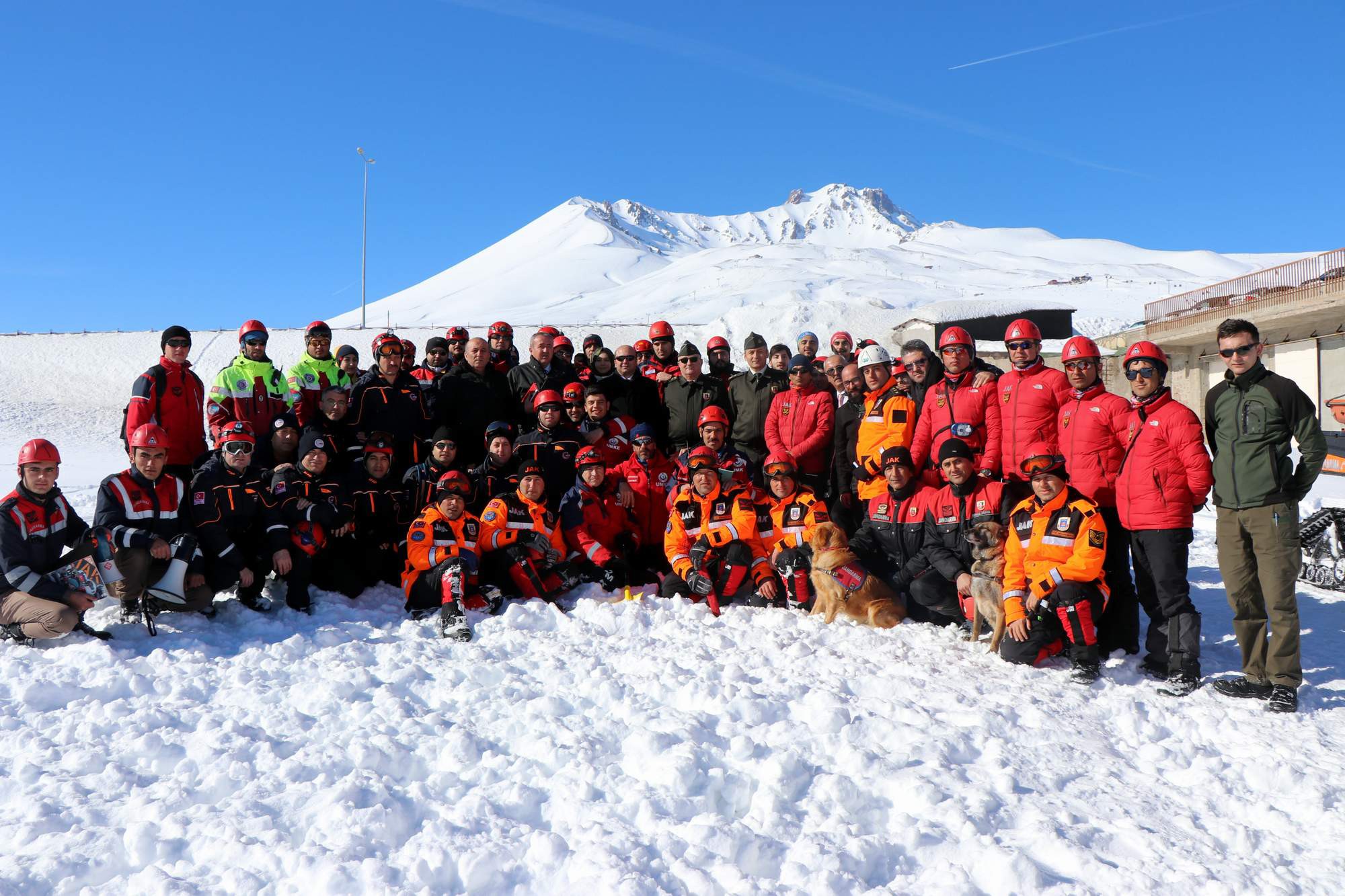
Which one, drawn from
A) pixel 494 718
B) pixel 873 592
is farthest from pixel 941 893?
pixel 873 592

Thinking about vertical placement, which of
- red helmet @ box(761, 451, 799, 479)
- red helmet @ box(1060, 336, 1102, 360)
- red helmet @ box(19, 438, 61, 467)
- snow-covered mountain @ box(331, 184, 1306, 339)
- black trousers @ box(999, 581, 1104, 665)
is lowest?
black trousers @ box(999, 581, 1104, 665)

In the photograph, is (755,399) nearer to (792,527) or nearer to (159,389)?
(792,527)

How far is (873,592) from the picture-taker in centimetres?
539

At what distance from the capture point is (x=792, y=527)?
5.82 metres

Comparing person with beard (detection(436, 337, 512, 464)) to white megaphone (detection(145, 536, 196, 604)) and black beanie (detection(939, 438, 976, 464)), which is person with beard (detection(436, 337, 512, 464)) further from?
black beanie (detection(939, 438, 976, 464))

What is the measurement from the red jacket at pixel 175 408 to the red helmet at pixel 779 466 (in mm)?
4189

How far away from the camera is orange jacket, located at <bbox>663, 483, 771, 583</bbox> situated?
589cm

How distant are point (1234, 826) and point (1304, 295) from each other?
81.5 feet

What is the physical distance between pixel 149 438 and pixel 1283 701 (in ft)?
21.4

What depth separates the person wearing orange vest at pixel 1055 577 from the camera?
4562 mm

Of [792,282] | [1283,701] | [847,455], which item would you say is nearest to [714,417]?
[847,455]

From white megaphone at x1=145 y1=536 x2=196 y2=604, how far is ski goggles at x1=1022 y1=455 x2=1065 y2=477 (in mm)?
5116

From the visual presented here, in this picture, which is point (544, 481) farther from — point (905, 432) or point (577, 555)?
point (905, 432)

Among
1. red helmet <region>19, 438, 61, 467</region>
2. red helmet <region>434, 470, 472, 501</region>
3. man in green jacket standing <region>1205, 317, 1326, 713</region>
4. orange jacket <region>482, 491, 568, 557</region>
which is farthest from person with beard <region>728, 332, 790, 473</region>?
red helmet <region>19, 438, 61, 467</region>
